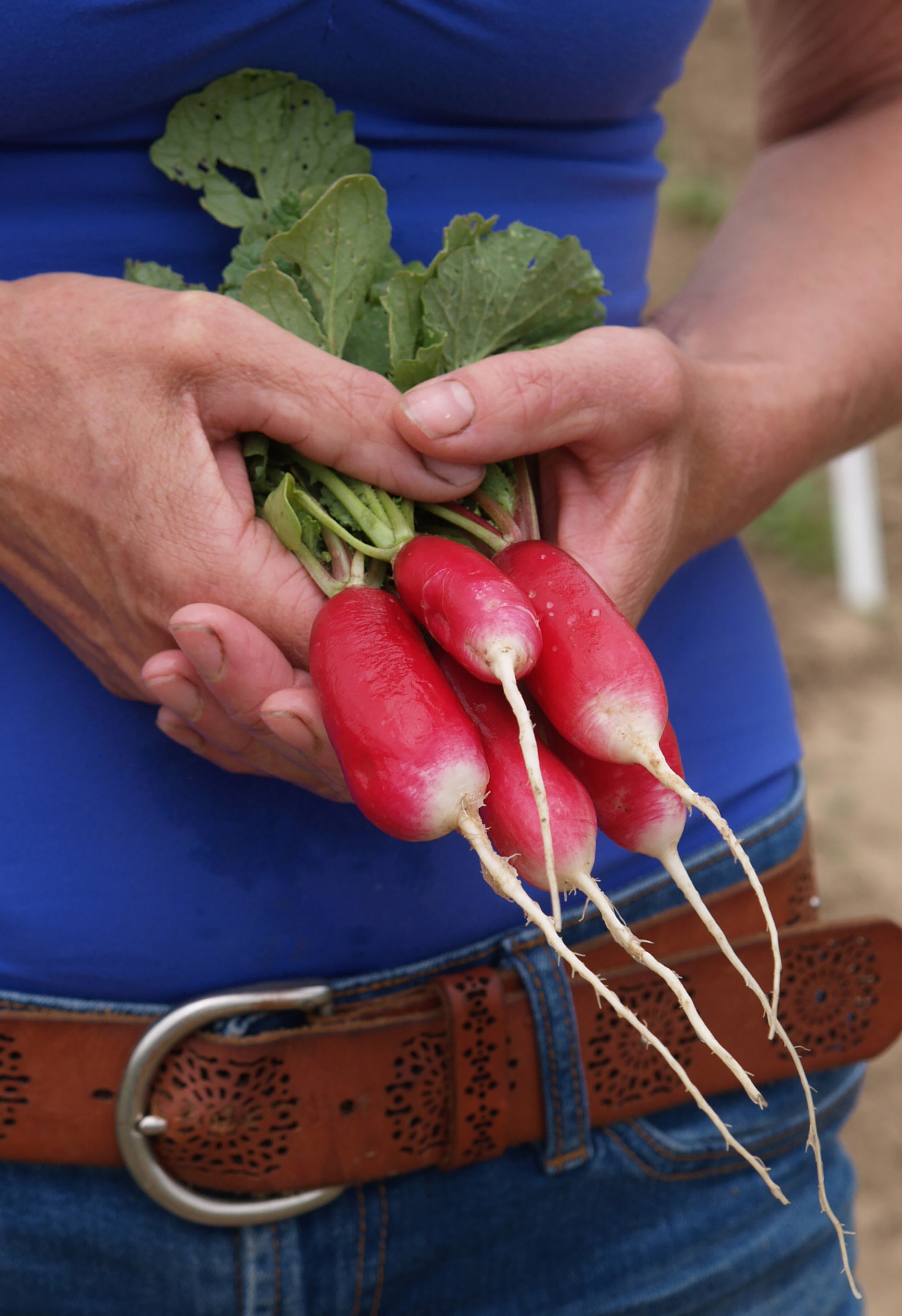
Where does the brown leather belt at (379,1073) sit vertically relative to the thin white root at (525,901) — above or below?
below

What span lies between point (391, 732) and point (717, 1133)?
2.00 feet

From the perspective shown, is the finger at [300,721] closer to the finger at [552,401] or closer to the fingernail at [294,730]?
the fingernail at [294,730]

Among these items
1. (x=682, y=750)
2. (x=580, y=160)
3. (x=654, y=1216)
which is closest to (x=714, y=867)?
(x=682, y=750)

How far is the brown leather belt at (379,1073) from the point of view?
98cm

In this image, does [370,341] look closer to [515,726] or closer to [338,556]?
[338,556]

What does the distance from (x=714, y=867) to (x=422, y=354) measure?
59 centimetres

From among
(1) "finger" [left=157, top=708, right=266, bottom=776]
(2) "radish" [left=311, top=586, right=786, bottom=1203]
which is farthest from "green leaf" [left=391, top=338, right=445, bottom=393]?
(1) "finger" [left=157, top=708, right=266, bottom=776]

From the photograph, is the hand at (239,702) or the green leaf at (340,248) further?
the green leaf at (340,248)

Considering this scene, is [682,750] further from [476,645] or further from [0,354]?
[0,354]

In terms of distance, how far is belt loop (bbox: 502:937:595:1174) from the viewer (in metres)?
1.06

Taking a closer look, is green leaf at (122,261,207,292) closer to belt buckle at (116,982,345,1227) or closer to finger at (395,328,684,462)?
finger at (395,328,684,462)

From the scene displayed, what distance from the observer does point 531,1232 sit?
1.12 meters

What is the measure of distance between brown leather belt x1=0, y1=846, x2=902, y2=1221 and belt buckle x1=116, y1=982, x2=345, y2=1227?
0.01m

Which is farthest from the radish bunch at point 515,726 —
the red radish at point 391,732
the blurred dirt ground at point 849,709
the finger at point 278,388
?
the blurred dirt ground at point 849,709
